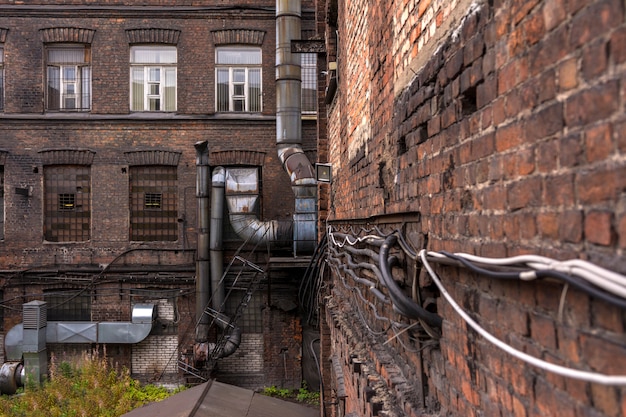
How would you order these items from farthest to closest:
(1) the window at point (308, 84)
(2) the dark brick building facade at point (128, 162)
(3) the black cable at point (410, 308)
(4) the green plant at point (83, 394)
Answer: (1) the window at point (308, 84) → (2) the dark brick building facade at point (128, 162) → (4) the green plant at point (83, 394) → (3) the black cable at point (410, 308)

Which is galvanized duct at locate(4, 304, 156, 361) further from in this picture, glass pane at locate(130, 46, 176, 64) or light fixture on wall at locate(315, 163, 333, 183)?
light fixture on wall at locate(315, 163, 333, 183)

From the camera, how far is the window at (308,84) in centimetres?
1370

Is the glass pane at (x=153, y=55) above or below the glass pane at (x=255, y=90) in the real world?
above

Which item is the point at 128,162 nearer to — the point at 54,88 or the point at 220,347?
the point at 54,88

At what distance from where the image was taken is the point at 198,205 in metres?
12.5

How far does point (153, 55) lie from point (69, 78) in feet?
7.26

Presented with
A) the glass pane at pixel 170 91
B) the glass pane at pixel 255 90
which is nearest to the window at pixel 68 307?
the glass pane at pixel 170 91

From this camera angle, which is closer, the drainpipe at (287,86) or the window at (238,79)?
the drainpipe at (287,86)

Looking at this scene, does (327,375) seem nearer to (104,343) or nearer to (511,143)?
(104,343)

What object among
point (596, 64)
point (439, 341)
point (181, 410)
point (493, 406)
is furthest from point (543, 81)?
point (181, 410)

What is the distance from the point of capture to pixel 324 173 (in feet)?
23.1

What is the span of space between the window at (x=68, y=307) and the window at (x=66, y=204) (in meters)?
1.44

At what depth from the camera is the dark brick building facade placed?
42.2ft

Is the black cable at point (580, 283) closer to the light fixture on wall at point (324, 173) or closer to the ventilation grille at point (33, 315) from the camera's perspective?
the light fixture on wall at point (324, 173)
